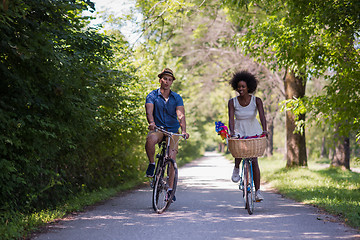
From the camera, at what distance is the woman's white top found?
293 inches

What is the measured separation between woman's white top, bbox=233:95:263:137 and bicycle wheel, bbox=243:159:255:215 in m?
0.49

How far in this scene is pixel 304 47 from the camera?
9.77 metres

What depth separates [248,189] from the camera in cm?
721

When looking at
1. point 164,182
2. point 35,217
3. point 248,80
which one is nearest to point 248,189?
point 164,182

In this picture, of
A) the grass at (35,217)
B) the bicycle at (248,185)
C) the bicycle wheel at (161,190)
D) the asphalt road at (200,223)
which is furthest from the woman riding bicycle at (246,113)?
the grass at (35,217)

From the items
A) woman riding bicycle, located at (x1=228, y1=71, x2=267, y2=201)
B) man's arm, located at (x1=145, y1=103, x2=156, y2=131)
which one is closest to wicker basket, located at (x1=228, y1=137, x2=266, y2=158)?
woman riding bicycle, located at (x1=228, y1=71, x2=267, y2=201)

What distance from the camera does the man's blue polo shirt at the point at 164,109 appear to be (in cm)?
758

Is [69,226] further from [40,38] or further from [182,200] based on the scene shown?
[182,200]

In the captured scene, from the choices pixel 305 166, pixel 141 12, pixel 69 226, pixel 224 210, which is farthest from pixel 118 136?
pixel 305 166

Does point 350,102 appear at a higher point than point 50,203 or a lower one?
higher

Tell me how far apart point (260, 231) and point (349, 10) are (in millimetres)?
4393

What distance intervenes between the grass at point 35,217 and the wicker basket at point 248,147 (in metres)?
2.89

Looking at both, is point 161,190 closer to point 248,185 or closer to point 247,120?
point 248,185

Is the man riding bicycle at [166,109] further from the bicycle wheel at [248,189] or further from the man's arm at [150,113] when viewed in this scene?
the bicycle wheel at [248,189]
